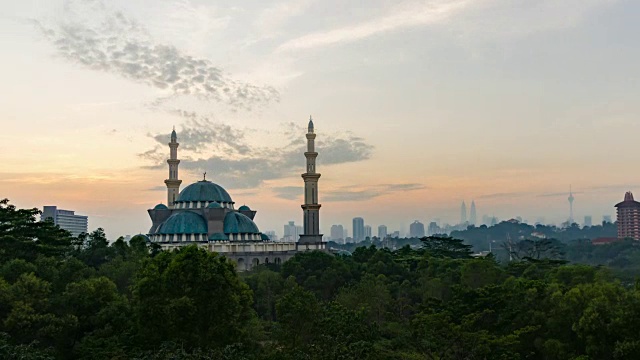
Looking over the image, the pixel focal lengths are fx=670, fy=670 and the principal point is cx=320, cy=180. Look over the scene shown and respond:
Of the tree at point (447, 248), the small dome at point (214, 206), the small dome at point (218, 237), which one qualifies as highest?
the small dome at point (214, 206)

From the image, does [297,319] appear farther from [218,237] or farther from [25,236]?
[218,237]

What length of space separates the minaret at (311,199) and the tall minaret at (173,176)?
20.0 meters

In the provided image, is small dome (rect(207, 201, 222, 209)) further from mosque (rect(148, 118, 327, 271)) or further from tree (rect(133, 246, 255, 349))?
tree (rect(133, 246, 255, 349))

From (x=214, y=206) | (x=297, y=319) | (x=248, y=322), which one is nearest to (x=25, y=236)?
(x=248, y=322)

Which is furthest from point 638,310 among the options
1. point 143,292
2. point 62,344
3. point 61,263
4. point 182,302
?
point 61,263

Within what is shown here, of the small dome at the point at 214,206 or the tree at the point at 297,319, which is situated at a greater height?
the small dome at the point at 214,206

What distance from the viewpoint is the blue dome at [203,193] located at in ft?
295

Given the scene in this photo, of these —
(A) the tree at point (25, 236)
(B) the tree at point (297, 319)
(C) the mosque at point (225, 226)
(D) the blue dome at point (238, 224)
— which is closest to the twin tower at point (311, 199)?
(C) the mosque at point (225, 226)

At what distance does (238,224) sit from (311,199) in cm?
1032

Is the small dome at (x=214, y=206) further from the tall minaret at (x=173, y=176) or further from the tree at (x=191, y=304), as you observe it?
the tree at (x=191, y=304)

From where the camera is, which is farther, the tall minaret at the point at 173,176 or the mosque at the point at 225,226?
the tall minaret at the point at 173,176

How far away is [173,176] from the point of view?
313ft

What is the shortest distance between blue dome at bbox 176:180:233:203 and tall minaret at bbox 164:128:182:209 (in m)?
3.96

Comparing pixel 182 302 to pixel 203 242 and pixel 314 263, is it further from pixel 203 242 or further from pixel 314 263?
pixel 203 242
